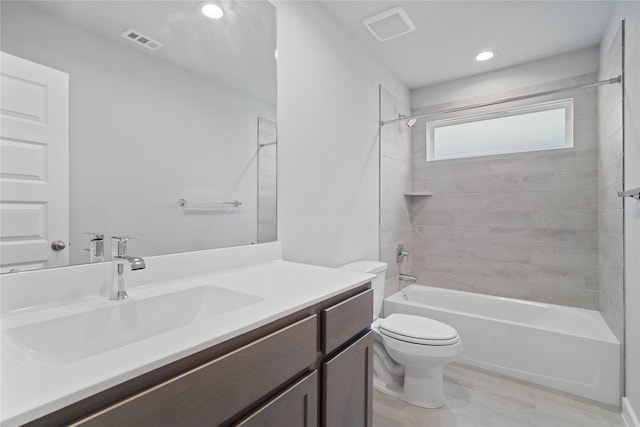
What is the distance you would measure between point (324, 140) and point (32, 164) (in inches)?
57.7

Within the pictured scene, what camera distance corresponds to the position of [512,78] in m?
2.78

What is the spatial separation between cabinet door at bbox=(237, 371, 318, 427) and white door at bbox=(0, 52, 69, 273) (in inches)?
28.3

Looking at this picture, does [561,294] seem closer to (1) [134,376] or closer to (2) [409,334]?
(2) [409,334]

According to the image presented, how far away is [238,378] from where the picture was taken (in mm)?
672

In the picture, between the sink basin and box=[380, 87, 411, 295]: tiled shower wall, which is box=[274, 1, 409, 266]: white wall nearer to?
box=[380, 87, 411, 295]: tiled shower wall

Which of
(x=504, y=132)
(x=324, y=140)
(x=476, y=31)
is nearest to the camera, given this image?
(x=324, y=140)

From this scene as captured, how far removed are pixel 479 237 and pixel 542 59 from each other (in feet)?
5.44

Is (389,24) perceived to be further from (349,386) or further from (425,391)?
(425,391)

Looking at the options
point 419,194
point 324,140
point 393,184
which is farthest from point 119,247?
point 419,194

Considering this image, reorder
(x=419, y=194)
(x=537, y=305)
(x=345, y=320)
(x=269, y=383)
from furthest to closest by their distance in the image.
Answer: (x=419, y=194), (x=537, y=305), (x=345, y=320), (x=269, y=383)

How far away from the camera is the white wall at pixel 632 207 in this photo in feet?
5.09

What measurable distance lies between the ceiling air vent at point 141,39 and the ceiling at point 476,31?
1267mm

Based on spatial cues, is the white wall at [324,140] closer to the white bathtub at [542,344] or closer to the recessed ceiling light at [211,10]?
the recessed ceiling light at [211,10]

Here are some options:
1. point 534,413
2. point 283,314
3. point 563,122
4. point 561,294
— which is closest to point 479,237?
point 561,294
